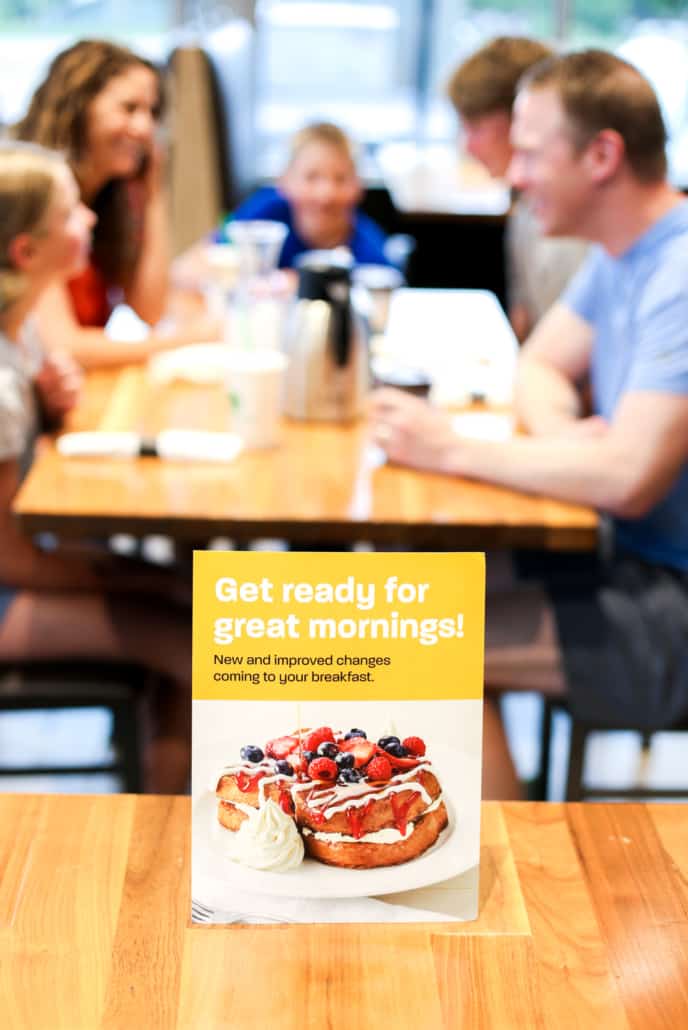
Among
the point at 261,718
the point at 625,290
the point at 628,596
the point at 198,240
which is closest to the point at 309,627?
the point at 261,718

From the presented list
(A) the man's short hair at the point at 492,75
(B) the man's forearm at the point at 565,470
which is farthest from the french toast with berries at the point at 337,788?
(A) the man's short hair at the point at 492,75

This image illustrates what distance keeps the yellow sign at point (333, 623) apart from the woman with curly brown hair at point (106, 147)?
1.80m

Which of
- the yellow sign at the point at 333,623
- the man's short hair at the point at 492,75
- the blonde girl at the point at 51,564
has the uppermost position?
the man's short hair at the point at 492,75

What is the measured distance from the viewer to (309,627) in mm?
854

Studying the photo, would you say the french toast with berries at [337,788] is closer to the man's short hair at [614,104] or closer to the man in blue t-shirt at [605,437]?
the man in blue t-shirt at [605,437]

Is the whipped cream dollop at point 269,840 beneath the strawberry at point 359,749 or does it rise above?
beneath

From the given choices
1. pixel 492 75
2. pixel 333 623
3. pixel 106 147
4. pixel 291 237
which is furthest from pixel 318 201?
pixel 333 623

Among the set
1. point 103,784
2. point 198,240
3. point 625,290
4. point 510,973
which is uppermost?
point 625,290

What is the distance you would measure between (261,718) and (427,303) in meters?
2.34

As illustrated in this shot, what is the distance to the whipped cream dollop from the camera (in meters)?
0.86

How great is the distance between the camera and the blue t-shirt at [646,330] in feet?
6.25

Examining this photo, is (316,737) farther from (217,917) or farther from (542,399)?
(542,399)

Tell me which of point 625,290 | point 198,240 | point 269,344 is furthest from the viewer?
point 198,240

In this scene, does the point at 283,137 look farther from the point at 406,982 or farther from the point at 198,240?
the point at 406,982
